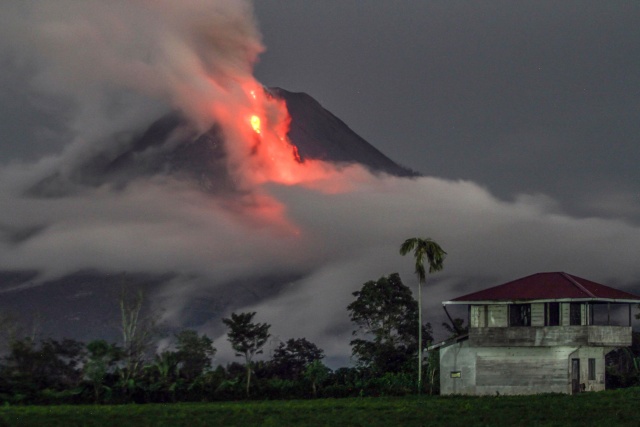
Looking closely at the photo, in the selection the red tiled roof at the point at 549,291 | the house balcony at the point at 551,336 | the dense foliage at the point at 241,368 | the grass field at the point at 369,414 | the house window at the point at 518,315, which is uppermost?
the red tiled roof at the point at 549,291

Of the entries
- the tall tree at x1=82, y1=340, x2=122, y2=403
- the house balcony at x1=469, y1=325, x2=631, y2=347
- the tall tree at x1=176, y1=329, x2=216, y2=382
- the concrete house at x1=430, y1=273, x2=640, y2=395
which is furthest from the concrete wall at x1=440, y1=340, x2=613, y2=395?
the tall tree at x1=176, y1=329, x2=216, y2=382

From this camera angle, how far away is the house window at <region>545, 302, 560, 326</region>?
2525 inches

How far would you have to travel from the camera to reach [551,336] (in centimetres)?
6309

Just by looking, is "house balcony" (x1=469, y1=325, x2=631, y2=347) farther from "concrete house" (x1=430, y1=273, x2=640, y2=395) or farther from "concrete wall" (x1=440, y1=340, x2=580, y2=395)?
"concrete wall" (x1=440, y1=340, x2=580, y2=395)

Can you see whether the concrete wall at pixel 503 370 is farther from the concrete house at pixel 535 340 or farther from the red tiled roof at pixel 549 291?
the red tiled roof at pixel 549 291

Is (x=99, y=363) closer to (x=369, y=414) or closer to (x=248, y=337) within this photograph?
(x=248, y=337)

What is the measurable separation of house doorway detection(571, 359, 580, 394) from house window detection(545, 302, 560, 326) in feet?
8.85

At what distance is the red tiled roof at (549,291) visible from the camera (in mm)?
63750

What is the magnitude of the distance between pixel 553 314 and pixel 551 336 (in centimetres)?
182

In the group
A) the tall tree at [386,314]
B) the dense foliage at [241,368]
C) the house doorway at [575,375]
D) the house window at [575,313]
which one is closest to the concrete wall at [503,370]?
the house doorway at [575,375]

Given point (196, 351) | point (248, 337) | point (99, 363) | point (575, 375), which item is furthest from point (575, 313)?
point (196, 351)

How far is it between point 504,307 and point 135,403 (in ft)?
81.4

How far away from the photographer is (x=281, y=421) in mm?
44406

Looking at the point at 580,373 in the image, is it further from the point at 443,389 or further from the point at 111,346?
the point at 111,346
